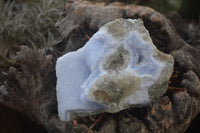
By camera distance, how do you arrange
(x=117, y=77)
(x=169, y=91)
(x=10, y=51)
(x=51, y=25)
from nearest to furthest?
(x=117, y=77), (x=169, y=91), (x=10, y=51), (x=51, y=25)

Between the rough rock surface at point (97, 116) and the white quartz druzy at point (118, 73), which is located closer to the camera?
the white quartz druzy at point (118, 73)

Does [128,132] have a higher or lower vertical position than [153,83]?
lower

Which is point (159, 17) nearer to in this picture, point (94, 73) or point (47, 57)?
point (94, 73)

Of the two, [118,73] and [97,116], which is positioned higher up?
[118,73]

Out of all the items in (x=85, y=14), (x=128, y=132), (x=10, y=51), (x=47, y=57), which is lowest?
(x=10, y=51)

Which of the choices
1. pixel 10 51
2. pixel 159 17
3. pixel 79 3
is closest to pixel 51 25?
pixel 10 51
